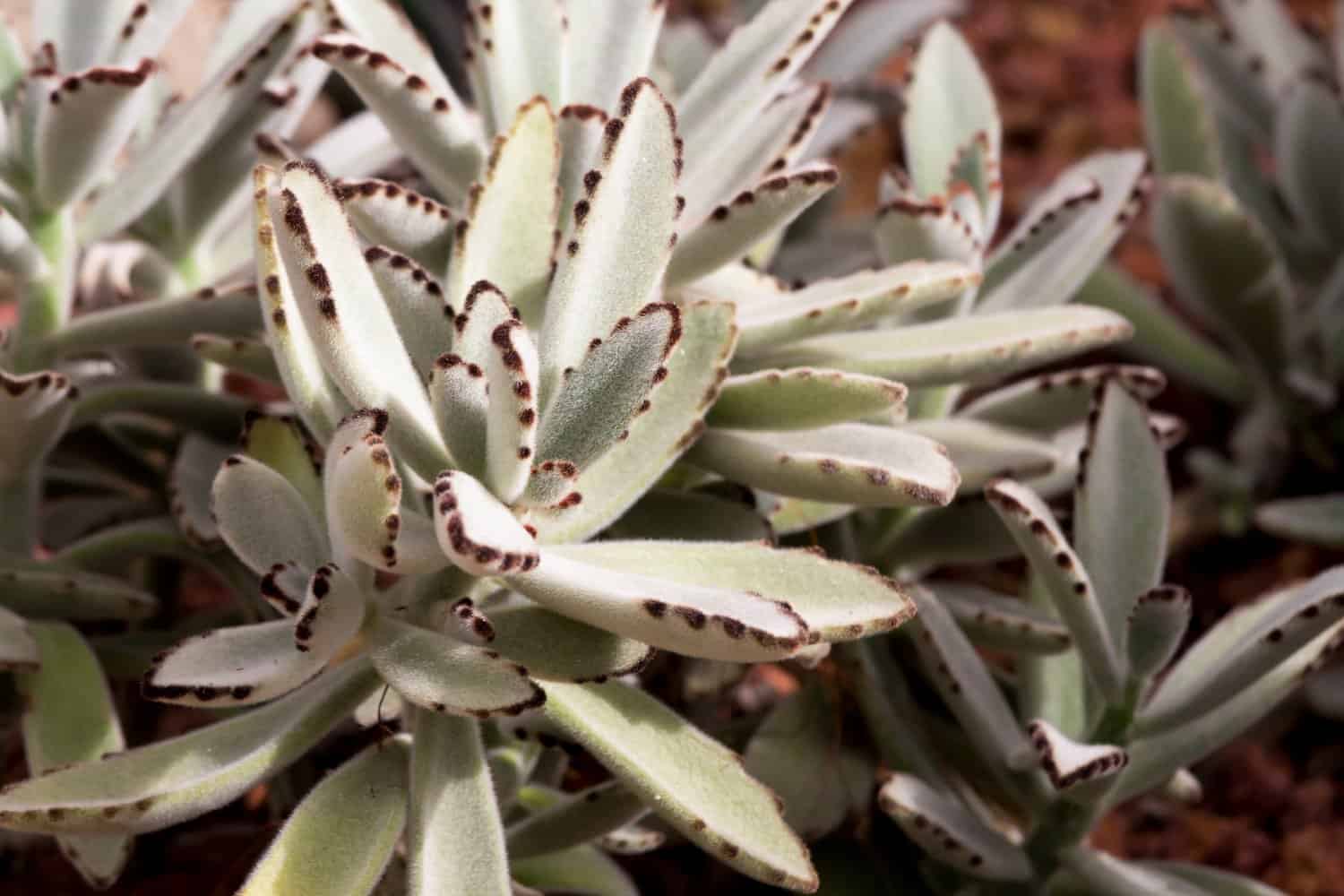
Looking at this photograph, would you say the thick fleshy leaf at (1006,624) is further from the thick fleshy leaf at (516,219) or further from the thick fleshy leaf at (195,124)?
the thick fleshy leaf at (195,124)

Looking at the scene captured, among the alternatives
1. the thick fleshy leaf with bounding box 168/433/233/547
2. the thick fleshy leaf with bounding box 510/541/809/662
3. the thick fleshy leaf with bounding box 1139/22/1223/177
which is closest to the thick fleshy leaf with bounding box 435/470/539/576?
the thick fleshy leaf with bounding box 510/541/809/662

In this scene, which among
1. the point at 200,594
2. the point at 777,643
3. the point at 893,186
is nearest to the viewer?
the point at 777,643

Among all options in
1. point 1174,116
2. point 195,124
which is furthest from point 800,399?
point 1174,116

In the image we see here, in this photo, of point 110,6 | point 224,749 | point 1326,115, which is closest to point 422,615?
point 224,749

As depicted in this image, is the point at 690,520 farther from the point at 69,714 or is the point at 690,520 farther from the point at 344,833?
the point at 69,714

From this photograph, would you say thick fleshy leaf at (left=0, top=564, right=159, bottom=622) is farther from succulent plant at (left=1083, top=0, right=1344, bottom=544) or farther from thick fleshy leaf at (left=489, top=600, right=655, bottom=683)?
succulent plant at (left=1083, top=0, right=1344, bottom=544)

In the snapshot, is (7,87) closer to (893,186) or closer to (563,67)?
(563,67)

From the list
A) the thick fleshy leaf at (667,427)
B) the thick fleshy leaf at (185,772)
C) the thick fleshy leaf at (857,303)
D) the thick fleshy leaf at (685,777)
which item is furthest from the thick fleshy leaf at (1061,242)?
the thick fleshy leaf at (185,772)
